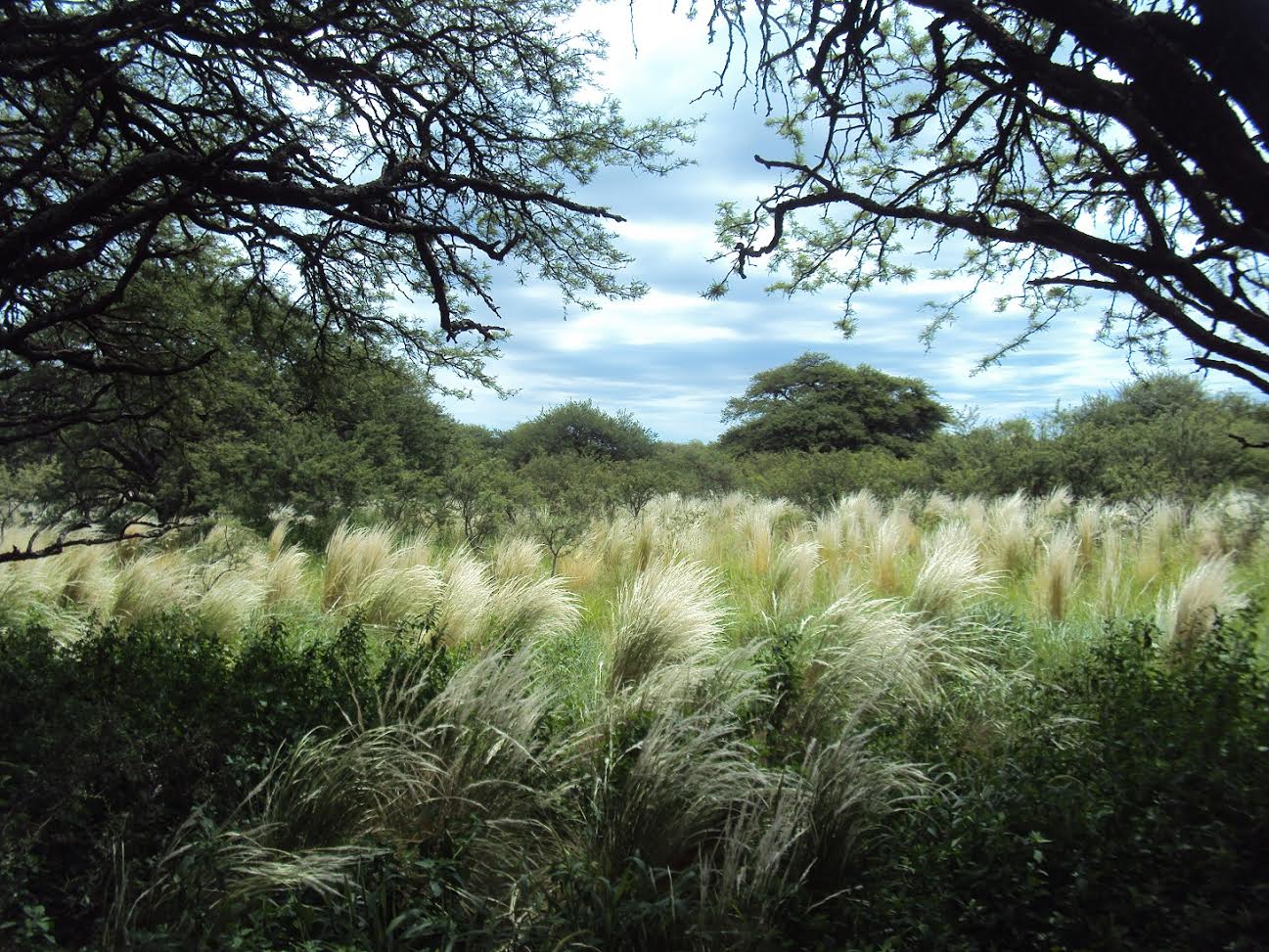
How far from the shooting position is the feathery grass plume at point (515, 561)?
9.29 meters

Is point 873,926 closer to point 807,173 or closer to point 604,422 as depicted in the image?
point 807,173

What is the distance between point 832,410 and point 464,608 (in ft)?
86.4

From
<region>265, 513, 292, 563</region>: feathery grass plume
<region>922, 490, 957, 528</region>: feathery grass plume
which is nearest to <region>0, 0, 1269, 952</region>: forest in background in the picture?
<region>265, 513, 292, 563</region>: feathery grass plume

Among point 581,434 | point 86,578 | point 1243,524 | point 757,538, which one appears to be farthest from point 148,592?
point 581,434

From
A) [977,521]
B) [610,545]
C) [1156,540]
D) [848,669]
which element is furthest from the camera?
[977,521]

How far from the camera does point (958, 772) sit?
4211 millimetres

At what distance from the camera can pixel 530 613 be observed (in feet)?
23.8

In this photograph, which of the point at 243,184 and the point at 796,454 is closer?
the point at 243,184

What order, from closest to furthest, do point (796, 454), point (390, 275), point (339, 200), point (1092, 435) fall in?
point (339, 200)
point (390, 275)
point (1092, 435)
point (796, 454)

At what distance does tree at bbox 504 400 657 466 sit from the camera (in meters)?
32.7

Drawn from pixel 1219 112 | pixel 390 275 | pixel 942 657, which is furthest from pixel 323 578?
pixel 1219 112

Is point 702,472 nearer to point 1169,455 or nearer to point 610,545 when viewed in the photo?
point 1169,455

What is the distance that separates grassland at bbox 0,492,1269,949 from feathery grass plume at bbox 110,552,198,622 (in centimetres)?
124

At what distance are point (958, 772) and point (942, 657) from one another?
160 cm
